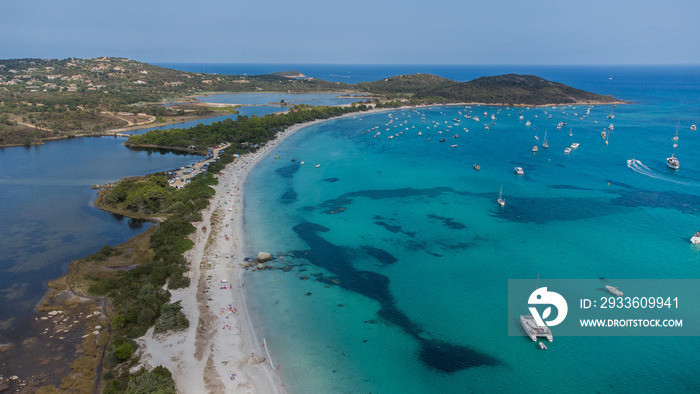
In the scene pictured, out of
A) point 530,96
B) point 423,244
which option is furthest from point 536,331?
point 530,96

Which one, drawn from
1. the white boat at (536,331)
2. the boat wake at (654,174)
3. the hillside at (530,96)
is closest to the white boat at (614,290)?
the white boat at (536,331)

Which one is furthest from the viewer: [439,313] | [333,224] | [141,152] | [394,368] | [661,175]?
[141,152]

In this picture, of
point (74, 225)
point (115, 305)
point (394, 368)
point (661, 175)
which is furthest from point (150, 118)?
point (661, 175)

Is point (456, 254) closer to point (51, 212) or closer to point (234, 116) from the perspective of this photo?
point (51, 212)

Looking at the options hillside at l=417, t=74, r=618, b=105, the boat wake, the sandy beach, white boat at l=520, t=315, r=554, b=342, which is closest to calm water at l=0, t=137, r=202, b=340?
the sandy beach

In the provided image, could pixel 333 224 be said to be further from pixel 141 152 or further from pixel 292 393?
pixel 141 152

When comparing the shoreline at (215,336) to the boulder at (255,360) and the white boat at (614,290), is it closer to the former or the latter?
the boulder at (255,360)

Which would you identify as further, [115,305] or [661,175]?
[661,175]

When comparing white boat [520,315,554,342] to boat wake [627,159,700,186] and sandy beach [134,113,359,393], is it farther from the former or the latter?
boat wake [627,159,700,186]

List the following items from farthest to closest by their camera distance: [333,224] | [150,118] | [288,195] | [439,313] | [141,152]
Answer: [150,118] < [141,152] < [288,195] < [333,224] < [439,313]
